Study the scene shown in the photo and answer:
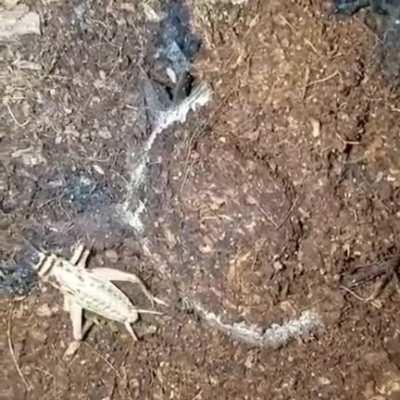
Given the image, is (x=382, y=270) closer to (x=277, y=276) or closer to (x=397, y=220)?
(x=397, y=220)

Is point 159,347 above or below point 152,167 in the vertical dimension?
below

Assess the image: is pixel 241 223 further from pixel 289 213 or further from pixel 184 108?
pixel 184 108

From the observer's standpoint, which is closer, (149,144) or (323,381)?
(323,381)

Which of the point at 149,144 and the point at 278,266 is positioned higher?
the point at 149,144

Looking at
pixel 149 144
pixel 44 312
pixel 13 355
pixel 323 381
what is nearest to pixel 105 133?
pixel 149 144

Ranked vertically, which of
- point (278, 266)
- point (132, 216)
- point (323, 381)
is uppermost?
point (132, 216)

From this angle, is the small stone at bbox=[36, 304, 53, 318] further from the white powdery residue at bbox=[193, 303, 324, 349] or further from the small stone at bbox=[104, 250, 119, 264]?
the white powdery residue at bbox=[193, 303, 324, 349]

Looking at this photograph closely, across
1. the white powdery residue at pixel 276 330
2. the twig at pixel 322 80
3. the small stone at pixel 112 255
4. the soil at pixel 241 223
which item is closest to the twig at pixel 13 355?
the soil at pixel 241 223

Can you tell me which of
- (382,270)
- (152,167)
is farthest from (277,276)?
(152,167)
